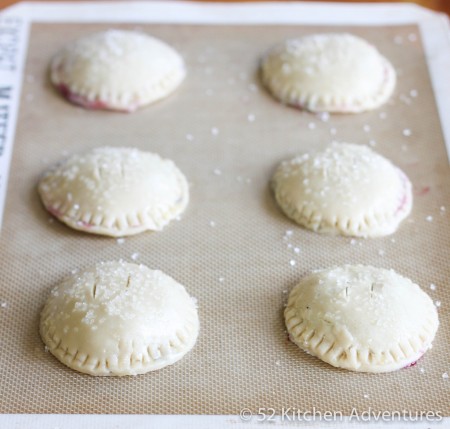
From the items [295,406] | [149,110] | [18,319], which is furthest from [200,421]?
[149,110]

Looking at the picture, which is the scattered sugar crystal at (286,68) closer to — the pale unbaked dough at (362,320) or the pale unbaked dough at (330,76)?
the pale unbaked dough at (330,76)

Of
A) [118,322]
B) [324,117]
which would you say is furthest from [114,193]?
[324,117]

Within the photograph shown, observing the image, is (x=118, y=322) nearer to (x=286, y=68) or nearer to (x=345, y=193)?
(x=345, y=193)

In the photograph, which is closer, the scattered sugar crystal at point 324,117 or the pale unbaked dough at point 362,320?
the pale unbaked dough at point 362,320

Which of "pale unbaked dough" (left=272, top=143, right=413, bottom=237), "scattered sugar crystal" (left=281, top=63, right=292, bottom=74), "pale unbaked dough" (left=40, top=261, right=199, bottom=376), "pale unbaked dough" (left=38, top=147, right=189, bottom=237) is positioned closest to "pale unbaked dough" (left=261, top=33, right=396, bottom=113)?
"scattered sugar crystal" (left=281, top=63, right=292, bottom=74)

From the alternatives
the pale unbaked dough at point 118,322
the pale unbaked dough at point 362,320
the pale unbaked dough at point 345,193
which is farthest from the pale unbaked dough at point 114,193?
the pale unbaked dough at point 362,320
